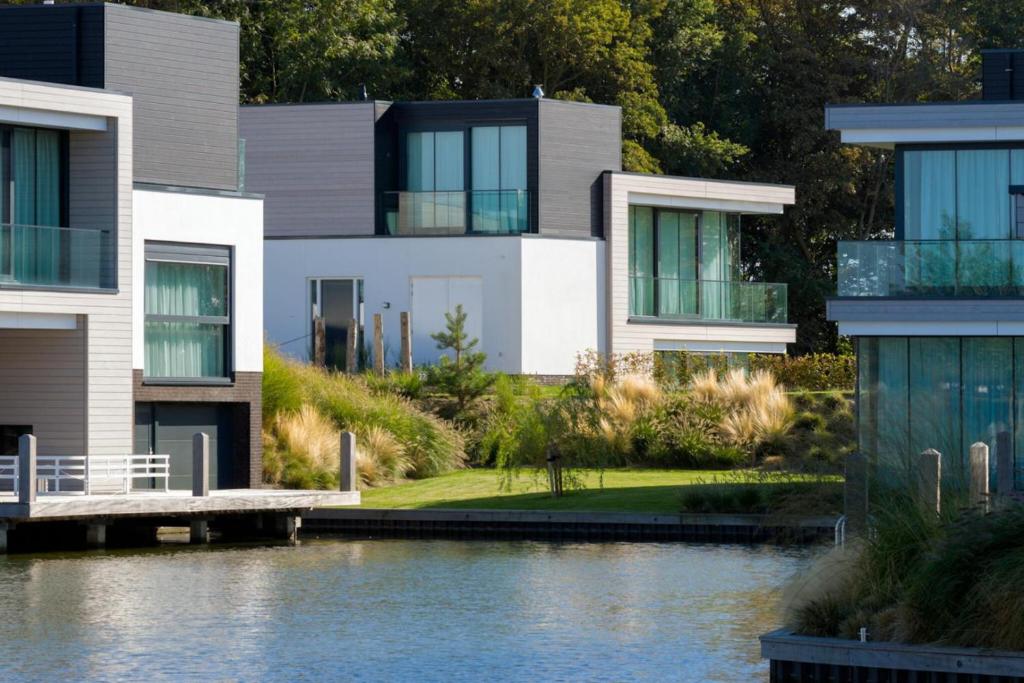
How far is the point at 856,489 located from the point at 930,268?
39.4ft

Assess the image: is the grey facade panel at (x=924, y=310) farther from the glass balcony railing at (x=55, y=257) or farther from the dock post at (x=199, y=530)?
the glass balcony railing at (x=55, y=257)

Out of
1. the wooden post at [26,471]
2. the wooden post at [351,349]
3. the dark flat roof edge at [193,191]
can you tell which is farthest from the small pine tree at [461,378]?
the wooden post at [26,471]

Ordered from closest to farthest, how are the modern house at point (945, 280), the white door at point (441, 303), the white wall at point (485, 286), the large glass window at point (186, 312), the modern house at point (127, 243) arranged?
the modern house at point (945, 280)
the modern house at point (127, 243)
the large glass window at point (186, 312)
the white wall at point (485, 286)
the white door at point (441, 303)

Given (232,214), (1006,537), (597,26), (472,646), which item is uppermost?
(597,26)

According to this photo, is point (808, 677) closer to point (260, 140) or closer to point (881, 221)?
point (260, 140)

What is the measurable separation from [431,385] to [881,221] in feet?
72.9

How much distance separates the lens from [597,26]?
53.8 meters

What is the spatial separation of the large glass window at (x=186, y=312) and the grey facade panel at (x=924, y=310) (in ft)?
34.5

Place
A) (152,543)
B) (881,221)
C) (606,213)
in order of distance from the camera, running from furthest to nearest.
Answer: (881,221)
(606,213)
(152,543)

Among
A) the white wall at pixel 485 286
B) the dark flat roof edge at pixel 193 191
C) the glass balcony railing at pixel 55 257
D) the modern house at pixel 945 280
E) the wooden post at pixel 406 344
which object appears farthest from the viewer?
the white wall at pixel 485 286

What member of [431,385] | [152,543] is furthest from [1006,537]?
[431,385]

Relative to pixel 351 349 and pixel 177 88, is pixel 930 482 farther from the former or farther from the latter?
pixel 351 349

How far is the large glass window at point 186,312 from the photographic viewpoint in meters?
34.0

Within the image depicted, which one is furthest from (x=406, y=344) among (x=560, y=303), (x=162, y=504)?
(x=162, y=504)
